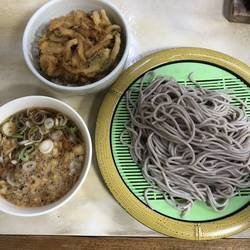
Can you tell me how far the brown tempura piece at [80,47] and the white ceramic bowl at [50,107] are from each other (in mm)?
112

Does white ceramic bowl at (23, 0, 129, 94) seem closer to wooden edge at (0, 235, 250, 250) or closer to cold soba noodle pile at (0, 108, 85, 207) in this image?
cold soba noodle pile at (0, 108, 85, 207)

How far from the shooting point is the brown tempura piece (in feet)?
3.55

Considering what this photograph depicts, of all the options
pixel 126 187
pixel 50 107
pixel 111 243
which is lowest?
pixel 111 243

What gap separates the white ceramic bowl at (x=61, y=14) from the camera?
41.3 inches

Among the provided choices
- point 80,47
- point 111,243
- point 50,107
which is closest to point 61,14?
point 80,47

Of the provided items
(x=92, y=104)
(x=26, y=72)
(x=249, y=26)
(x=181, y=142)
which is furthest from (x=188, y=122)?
(x=26, y=72)

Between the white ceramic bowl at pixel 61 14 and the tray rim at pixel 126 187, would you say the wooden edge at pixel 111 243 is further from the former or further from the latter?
the white ceramic bowl at pixel 61 14

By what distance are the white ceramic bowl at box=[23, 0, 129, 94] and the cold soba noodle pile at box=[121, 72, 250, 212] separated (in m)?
0.11

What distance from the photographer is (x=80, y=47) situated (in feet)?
3.57

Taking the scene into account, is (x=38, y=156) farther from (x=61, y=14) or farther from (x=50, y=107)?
(x=61, y=14)

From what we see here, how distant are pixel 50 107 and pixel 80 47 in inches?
7.4

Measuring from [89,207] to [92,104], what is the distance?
0.96 feet

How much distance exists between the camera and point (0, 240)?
1110mm

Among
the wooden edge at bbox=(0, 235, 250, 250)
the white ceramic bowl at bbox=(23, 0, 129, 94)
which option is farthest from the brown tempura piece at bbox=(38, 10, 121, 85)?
the wooden edge at bbox=(0, 235, 250, 250)
